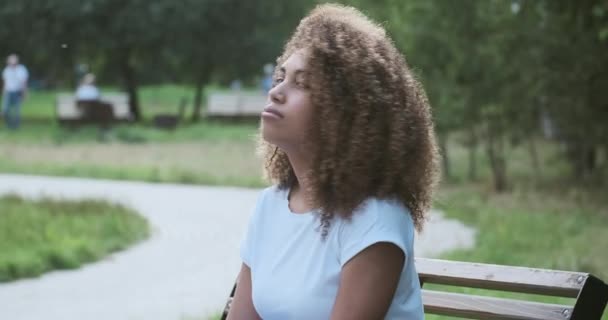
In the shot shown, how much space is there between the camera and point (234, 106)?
97.7 ft

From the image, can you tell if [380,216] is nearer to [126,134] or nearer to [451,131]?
[451,131]

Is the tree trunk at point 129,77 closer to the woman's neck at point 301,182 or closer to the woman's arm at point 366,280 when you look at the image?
the woman's neck at point 301,182

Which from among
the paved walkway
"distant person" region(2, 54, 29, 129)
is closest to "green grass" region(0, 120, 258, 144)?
"distant person" region(2, 54, 29, 129)

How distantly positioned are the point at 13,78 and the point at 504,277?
21.1 meters

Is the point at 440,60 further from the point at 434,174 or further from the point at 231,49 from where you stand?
the point at 231,49

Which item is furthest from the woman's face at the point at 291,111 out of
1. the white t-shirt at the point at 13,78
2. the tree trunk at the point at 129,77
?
the tree trunk at the point at 129,77

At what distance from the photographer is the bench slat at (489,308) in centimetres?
273

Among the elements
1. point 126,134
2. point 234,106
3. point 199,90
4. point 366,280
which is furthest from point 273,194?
point 199,90

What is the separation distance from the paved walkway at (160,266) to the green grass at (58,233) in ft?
0.41

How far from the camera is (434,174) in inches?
87.0

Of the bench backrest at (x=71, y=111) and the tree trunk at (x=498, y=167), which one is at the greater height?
the tree trunk at (x=498, y=167)

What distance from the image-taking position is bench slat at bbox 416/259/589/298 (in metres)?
2.67

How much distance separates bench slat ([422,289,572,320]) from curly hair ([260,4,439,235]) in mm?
736

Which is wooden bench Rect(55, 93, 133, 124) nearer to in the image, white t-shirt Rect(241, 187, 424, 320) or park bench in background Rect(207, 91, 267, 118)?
park bench in background Rect(207, 91, 267, 118)
